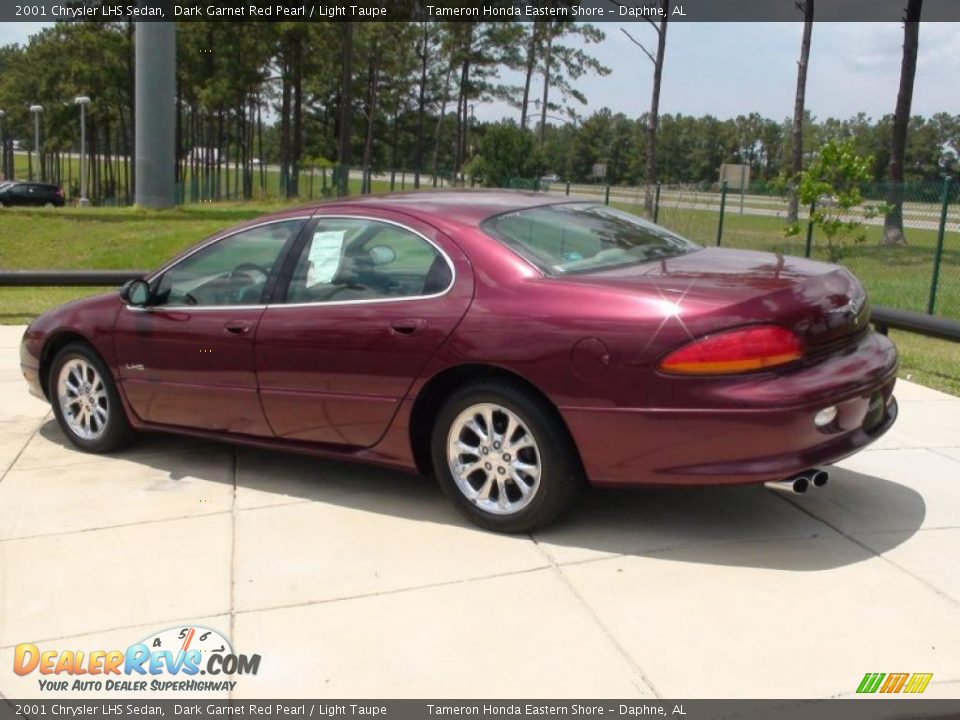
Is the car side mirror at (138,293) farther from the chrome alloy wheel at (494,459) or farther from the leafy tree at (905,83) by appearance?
the leafy tree at (905,83)

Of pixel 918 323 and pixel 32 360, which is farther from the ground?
pixel 918 323

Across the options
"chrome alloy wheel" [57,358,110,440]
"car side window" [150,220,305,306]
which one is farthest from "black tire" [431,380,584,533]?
"chrome alloy wheel" [57,358,110,440]

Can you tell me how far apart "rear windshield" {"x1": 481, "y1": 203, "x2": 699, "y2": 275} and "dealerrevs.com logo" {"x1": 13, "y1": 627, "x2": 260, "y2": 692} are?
6.67ft

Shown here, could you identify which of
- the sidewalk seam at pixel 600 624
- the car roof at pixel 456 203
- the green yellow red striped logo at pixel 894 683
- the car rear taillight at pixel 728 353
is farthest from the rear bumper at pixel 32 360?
the green yellow red striped logo at pixel 894 683

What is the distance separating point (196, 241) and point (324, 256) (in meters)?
15.6

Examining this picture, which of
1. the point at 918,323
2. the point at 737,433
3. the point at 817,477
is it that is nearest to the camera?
the point at 737,433

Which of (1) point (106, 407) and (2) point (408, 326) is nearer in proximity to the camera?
(2) point (408, 326)

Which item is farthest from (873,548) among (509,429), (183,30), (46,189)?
(46,189)

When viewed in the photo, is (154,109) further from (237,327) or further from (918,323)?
(237,327)

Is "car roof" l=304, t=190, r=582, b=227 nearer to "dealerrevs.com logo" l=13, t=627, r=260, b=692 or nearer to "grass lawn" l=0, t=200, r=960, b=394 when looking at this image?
"dealerrevs.com logo" l=13, t=627, r=260, b=692

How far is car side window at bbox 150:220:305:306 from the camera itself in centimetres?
529

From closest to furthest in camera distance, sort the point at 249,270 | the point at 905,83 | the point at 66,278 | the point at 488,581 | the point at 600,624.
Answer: the point at 600,624 → the point at 488,581 → the point at 249,270 → the point at 66,278 → the point at 905,83

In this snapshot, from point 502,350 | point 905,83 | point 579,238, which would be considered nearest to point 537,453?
point 502,350

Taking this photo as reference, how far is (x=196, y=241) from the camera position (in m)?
19.9
